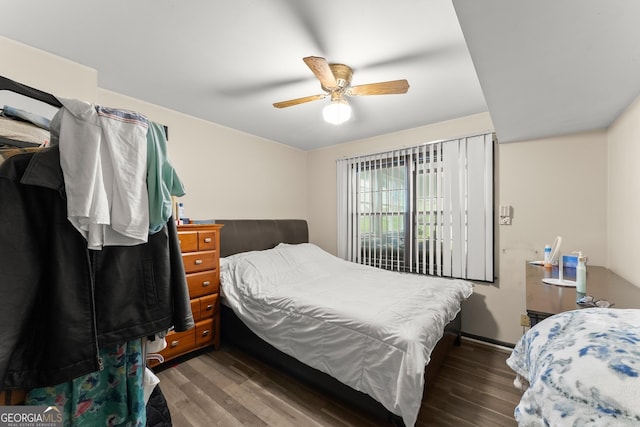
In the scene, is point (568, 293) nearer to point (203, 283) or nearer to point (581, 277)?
point (581, 277)

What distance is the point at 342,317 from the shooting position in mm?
1771

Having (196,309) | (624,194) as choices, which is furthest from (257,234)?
(624,194)

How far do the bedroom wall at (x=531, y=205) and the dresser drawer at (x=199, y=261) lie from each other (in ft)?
8.86

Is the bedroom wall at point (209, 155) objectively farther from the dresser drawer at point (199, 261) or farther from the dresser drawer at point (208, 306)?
the dresser drawer at point (208, 306)

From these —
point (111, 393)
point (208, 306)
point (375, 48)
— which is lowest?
point (208, 306)

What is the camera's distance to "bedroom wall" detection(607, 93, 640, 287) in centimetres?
161

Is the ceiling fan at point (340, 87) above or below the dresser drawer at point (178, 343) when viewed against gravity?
above

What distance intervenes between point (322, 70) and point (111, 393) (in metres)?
1.83

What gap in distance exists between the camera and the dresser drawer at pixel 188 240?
7.48 ft

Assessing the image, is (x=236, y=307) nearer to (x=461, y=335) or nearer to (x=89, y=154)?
(x=89, y=154)

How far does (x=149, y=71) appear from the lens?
6.64 ft

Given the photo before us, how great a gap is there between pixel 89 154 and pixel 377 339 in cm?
160

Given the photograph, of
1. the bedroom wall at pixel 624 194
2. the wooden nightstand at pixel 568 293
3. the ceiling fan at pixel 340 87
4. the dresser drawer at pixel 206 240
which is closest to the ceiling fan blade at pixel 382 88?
the ceiling fan at pixel 340 87

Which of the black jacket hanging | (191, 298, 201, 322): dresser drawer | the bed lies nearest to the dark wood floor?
the bed
